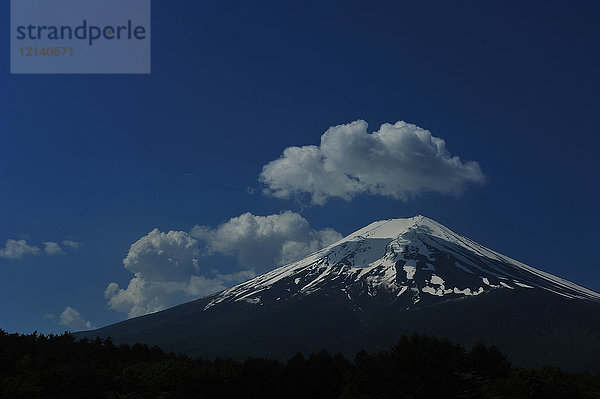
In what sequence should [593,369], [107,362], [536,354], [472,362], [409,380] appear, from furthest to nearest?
[536,354]
[593,369]
[107,362]
[472,362]
[409,380]

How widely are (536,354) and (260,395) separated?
549 ft

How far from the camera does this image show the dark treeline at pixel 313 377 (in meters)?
53.2

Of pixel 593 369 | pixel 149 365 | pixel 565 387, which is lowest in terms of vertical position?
pixel 593 369

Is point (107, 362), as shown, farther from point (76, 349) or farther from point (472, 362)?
point (472, 362)

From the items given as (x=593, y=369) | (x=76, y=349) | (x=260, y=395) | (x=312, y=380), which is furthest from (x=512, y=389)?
(x=593, y=369)

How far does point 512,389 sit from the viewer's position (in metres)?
50.2

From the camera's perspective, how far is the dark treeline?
174 feet

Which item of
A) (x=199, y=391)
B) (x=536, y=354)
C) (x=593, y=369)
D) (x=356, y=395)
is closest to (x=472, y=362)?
(x=356, y=395)

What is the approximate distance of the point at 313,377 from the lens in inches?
2496

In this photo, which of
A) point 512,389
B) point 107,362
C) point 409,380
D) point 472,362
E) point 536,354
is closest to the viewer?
point 512,389

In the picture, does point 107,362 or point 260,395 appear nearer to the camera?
point 260,395

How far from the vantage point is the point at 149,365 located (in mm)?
64250

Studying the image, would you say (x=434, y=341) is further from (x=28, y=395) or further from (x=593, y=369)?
(x=593, y=369)

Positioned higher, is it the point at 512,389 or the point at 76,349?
the point at 76,349
